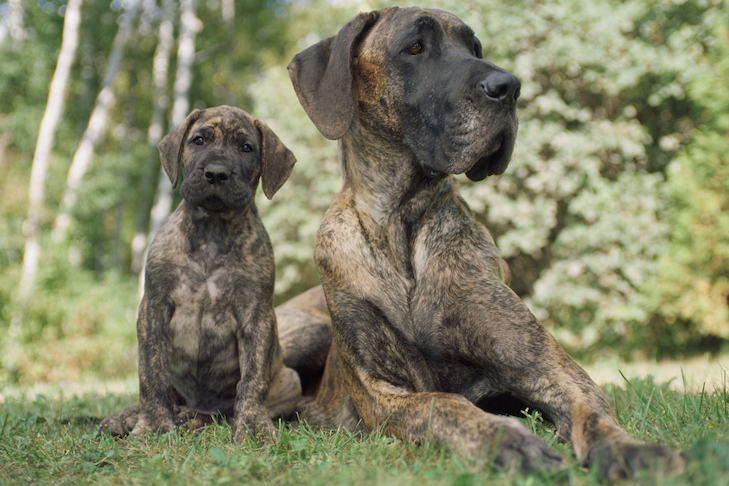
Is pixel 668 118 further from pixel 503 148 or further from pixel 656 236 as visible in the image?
pixel 503 148

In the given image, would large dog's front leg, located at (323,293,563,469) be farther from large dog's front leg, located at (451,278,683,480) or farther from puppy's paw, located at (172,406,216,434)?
puppy's paw, located at (172,406,216,434)

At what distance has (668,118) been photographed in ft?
35.6

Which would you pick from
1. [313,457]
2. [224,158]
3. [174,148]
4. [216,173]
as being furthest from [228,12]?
[313,457]

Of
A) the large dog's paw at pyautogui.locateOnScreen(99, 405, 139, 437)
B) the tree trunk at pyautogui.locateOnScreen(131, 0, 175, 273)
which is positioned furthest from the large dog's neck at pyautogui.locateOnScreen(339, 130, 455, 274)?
the tree trunk at pyautogui.locateOnScreen(131, 0, 175, 273)

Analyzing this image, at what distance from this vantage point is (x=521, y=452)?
1815mm

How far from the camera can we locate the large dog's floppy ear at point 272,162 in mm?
3631

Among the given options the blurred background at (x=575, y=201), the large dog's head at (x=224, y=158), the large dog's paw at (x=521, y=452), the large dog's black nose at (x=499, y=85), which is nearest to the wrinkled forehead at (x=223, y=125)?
the large dog's head at (x=224, y=158)

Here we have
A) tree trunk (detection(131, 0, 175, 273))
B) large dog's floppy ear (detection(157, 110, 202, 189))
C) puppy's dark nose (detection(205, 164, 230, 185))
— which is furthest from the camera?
tree trunk (detection(131, 0, 175, 273))

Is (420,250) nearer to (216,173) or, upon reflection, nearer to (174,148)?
(216,173)

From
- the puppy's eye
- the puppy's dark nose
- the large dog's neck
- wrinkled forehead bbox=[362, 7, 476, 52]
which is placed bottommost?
the large dog's neck

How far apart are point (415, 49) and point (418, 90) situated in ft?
0.90

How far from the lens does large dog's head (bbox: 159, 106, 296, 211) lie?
3.29 metres

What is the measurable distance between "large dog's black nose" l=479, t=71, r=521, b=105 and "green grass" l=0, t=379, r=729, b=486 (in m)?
1.47

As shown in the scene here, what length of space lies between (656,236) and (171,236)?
26.4ft
